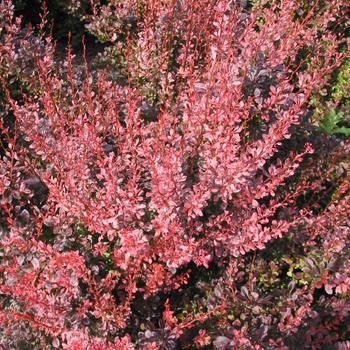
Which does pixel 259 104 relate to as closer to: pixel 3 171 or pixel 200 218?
pixel 200 218

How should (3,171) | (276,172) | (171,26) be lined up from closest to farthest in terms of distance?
(276,172)
(3,171)
(171,26)

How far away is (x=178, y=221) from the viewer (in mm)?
2486

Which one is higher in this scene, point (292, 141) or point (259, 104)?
point (259, 104)

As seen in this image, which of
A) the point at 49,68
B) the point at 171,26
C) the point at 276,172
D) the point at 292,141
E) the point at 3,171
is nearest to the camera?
the point at 276,172

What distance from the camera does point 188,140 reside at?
279 cm

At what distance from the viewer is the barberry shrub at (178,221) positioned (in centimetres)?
239

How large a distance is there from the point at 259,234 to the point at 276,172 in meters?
0.32

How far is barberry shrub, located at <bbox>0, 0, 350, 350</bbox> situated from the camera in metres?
2.39

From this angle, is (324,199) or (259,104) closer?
(259,104)

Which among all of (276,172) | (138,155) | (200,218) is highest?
(276,172)

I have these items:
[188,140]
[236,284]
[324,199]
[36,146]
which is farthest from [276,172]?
[36,146]

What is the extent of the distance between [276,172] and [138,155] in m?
0.78

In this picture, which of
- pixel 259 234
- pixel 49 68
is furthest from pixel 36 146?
pixel 259 234

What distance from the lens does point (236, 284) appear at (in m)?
2.90
